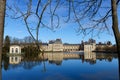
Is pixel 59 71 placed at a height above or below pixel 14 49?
below

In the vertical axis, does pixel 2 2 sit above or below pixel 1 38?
above

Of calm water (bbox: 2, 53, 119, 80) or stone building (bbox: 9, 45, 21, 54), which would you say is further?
stone building (bbox: 9, 45, 21, 54)

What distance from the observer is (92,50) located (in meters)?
102

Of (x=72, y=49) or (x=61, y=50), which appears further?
(x=72, y=49)

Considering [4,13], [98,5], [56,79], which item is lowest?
[56,79]

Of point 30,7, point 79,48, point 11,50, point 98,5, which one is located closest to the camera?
point 30,7

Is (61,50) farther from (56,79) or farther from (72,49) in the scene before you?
(56,79)

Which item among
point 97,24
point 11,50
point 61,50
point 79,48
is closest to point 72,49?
point 79,48

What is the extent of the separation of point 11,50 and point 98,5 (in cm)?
5825

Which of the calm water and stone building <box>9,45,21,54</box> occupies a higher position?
stone building <box>9,45,21,54</box>

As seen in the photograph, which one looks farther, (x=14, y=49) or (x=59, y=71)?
(x=14, y=49)

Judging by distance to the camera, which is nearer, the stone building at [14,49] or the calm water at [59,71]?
the calm water at [59,71]

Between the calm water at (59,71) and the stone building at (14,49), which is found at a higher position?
the stone building at (14,49)

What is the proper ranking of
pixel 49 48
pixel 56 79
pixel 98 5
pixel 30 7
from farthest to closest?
pixel 49 48
pixel 56 79
pixel 98 5
pixel 30 7
